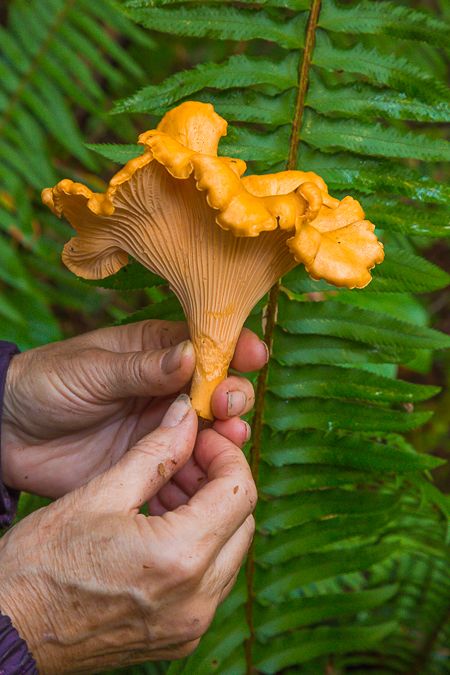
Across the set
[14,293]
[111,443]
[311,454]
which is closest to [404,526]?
[311,454]

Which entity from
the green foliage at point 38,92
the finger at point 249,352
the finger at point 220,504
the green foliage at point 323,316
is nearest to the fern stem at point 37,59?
the green foliage at point 38,92

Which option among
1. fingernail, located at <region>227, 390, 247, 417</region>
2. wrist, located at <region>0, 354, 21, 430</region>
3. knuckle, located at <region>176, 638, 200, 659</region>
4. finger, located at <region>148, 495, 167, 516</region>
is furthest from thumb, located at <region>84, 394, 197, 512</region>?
wrist, located at <region>0, 354, 21, 430</region>

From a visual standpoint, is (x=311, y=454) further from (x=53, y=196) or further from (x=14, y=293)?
(x=14, y=293)

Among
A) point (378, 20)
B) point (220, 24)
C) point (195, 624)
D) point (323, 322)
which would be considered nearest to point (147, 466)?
point (195, 624)

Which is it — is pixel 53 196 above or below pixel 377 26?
below

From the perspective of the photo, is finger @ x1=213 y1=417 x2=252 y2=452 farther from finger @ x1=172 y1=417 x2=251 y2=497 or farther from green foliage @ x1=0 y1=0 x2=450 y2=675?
green foliage @ x1=0 y1=0 x2=450 y2=675

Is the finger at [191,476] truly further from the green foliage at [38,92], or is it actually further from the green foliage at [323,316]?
the green foliage at [38,92]
